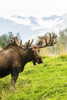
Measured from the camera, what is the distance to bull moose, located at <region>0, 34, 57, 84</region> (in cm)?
731

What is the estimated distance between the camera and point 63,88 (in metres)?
6.52

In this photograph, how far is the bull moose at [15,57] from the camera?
7312 mm

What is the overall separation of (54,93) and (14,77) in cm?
197

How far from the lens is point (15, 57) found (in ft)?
25.0

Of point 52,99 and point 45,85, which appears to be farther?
point 45,85

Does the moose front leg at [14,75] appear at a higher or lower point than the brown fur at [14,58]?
lower

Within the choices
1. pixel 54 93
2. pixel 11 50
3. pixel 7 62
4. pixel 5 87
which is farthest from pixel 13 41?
pixel 54 93

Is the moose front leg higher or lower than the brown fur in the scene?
lower

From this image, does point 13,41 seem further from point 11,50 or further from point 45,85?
point 45,85

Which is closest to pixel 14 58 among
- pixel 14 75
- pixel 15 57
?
pixel 15 57

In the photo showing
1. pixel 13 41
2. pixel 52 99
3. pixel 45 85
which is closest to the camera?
pixel 52 99

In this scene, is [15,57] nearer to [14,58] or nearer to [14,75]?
Result: [14,58]

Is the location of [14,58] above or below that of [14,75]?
above

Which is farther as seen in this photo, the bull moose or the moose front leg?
the moose front leg
